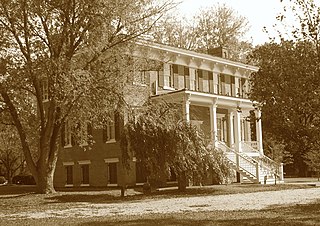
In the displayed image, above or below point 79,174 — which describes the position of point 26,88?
above

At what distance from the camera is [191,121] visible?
3183cm

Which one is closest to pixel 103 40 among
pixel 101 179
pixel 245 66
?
pixel 101 179

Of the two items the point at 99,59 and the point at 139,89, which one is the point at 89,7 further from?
the point at 139,89

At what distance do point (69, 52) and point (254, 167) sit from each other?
1405cm

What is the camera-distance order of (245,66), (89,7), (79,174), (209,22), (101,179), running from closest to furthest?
(89,7)
(101,179)
(79,174)
(245,66)
(209,22)

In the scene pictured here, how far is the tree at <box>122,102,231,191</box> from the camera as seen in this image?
2603 cm

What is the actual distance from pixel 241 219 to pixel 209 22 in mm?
44678

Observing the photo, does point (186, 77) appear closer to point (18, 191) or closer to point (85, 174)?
point (85, 174)

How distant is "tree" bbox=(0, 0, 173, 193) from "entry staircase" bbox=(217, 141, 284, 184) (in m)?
9.73

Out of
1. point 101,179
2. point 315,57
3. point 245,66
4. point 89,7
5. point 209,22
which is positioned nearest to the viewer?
point 315,57

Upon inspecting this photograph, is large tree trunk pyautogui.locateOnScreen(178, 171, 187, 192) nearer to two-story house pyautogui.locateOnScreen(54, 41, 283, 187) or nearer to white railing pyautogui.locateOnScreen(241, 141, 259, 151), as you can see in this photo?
two-story house pyautogui.locateOnScreen(54, 41, 283, 187)

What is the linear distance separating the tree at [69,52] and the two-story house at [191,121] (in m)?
3.12

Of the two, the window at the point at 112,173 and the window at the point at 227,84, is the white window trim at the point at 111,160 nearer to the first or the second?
the window at the point at 112,173

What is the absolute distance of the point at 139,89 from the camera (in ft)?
94.5
